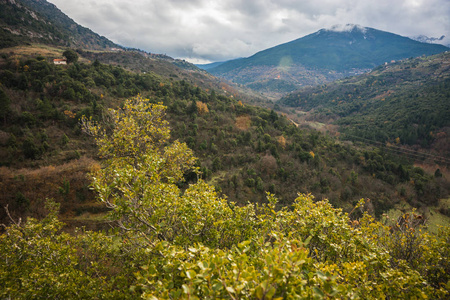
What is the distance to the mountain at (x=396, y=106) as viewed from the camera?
75688 millimetres

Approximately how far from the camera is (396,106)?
10406cm

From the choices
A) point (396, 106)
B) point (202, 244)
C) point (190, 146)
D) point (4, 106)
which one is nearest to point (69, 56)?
point (4, 106)

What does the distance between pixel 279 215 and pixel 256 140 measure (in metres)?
42.0

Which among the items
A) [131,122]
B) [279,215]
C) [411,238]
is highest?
[131,122]

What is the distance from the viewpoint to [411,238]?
7.38 metres

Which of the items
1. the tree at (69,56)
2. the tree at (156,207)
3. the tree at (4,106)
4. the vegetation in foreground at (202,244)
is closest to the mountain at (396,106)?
the vegetation in foreground at (202,244)

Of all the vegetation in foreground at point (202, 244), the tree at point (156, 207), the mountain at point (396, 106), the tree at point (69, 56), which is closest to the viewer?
the vegetation in foreground at point (202, 244)

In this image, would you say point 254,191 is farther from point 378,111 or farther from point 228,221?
point 378,111

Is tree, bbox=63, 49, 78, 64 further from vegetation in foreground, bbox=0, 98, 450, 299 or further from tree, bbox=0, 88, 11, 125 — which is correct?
vegetation in foreground, bbox=0, 98, 450, 299

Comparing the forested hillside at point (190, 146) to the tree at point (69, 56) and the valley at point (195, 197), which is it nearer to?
the valley at point (195, 197)

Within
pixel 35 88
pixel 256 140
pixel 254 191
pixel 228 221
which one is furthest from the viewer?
pixel 256 140

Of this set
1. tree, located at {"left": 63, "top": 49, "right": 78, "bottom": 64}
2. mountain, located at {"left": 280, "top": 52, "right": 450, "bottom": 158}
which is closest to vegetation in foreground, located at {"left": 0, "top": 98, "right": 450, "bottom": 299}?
tree, located at {"left": 63, "top": 49, "right": 78, "bottom": 64}

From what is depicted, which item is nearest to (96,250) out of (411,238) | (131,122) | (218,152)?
(131,122)

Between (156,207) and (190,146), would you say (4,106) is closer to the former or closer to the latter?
(190,146)
